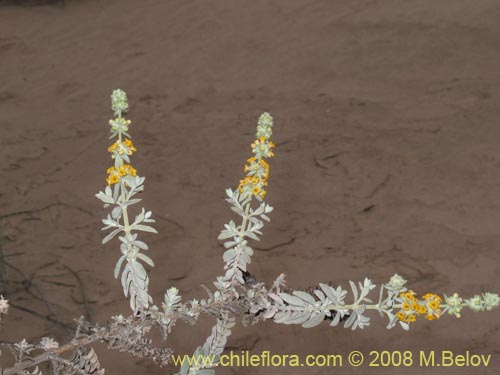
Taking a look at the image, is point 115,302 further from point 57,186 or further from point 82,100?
point 82,100

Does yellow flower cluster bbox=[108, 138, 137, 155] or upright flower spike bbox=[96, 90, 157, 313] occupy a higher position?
yellow flower cluster bbox=[108, 138, 137, 155]

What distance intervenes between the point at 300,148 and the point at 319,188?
0.37 meters

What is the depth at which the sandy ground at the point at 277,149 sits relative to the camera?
9.70 feet

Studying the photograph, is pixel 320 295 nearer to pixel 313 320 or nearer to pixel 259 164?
pixel 313 320

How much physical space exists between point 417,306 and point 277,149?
6.83 feet

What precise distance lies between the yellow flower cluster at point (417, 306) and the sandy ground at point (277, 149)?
3.25ft

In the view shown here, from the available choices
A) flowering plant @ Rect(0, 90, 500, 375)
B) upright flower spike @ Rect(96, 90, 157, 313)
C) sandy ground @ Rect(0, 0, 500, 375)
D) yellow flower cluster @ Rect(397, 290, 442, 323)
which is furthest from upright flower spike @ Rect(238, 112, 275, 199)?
sandy ground @ Rect(0, 0, 500, 375)

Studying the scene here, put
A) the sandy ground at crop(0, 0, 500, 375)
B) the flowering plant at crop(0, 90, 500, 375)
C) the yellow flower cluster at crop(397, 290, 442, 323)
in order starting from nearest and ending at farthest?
the yellow flower cluster at crop(397, 290, 442, 323), the flowering plant at crop(0, 90, 500, 375), the sandy ground at crop(0, 0, 500, 375)

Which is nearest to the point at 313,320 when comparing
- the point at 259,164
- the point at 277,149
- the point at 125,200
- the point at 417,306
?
the point at 417,306

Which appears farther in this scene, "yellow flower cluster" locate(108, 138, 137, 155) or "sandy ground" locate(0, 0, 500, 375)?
"sandy ground" locate(0, 0, 500, 375)

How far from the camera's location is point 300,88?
13.8 feet

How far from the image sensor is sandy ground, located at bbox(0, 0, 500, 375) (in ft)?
9.70

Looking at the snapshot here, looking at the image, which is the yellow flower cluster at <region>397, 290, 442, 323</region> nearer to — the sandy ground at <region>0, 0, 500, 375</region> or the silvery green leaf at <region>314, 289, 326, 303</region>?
the silvery green leaf at <region>314, 289, 326, 303</region>

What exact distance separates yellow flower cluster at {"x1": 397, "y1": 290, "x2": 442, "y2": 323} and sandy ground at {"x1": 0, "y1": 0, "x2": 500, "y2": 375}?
0.99 meters
